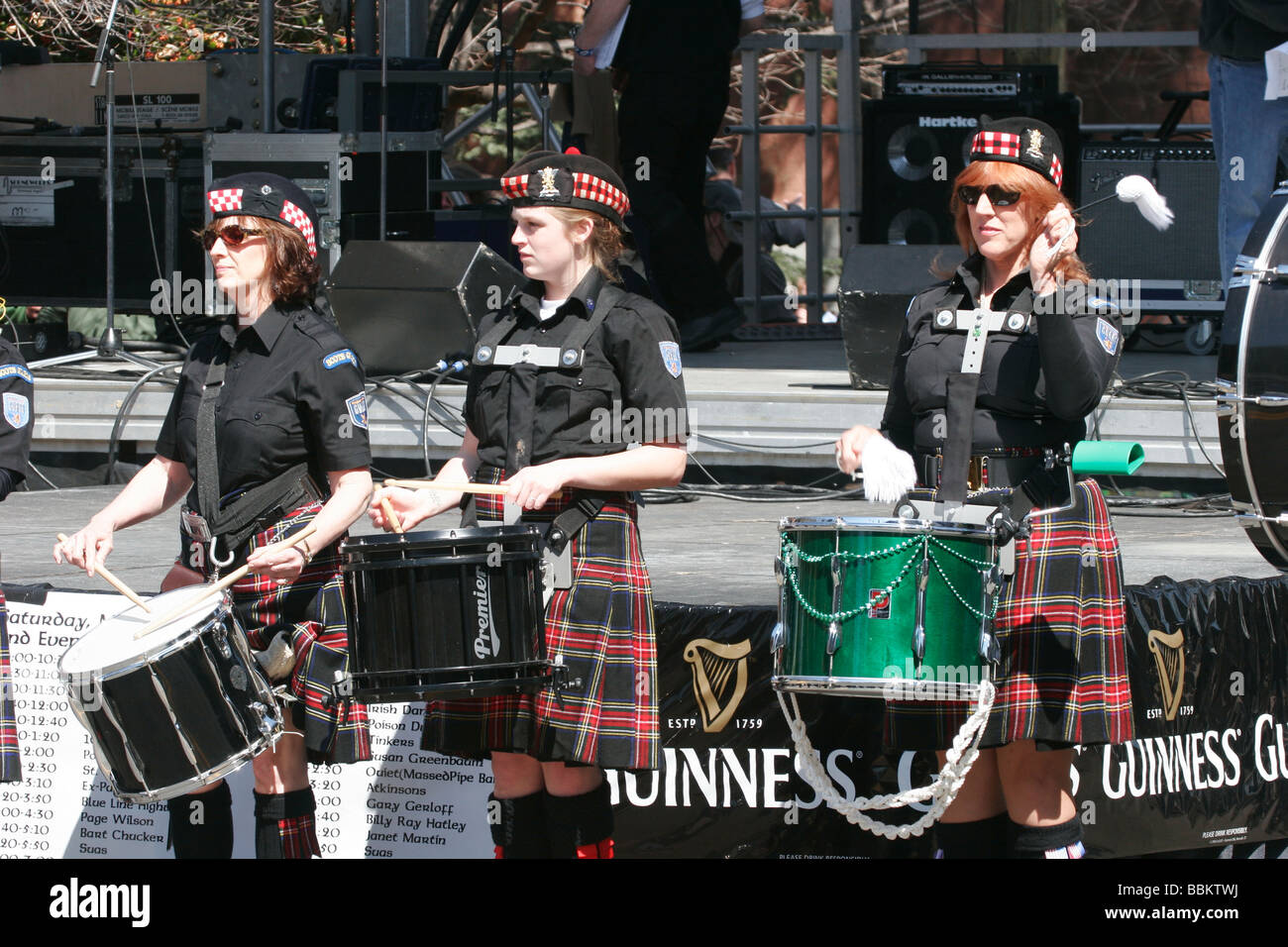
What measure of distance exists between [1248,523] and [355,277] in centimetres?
426

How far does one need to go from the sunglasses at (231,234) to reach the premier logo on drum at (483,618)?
0.96 metres

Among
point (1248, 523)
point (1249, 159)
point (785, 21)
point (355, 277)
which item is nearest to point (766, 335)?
point (355, 277)

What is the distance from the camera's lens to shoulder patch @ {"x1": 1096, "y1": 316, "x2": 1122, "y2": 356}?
355 cm

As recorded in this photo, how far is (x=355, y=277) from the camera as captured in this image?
301 inches

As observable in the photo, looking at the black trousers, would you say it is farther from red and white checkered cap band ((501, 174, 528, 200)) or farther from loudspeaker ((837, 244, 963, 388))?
red and white checkered cap band ((501, 174, 528, 200))

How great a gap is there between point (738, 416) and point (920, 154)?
3287mm

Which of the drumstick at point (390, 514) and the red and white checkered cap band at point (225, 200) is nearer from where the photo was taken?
the drumstick at point (390, 514)

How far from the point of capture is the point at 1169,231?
9.06 metres

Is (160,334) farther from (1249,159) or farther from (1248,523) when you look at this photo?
(1248,523)

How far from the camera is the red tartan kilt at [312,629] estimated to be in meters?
3.82

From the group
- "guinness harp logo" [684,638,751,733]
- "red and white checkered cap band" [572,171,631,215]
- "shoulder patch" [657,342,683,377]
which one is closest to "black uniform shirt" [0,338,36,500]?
"red and white checkered cap band" [572,171,631,215]

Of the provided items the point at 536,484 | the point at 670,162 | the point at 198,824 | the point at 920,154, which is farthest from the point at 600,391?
the point at 920,154

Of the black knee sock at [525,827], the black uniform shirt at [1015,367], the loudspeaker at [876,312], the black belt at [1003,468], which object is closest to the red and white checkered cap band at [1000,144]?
the black uniform shirt at [1015,367]
